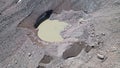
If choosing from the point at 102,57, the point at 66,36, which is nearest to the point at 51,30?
the point at 66,36

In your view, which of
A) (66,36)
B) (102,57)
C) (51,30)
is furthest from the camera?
(51,30)

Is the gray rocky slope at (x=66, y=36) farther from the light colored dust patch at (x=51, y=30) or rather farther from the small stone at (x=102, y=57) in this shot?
the light colored dust patch at (x=51, y=30)

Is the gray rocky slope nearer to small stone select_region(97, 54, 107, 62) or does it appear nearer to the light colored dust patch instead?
small stone select_region(97, 54, 107, 62)

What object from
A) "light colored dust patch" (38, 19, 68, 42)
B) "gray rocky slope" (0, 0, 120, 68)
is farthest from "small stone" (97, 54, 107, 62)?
"light colored dust patch" (38, 19, 68, 42)

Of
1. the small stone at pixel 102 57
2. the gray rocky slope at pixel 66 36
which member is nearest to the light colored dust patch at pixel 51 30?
the gray rocky slope at pixel 66 36

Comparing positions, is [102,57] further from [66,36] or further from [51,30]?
[51,30]
